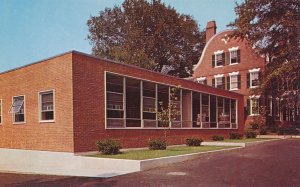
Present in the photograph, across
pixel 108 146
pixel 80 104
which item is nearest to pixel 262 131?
pixel 108 146

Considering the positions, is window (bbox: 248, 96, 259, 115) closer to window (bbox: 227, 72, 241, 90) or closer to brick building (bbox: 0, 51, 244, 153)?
window (bbox: 227, 72, 241, 90)

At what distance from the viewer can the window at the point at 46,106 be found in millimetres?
18734

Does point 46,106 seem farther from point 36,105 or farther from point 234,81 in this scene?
point 234,81

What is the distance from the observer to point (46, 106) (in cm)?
1905

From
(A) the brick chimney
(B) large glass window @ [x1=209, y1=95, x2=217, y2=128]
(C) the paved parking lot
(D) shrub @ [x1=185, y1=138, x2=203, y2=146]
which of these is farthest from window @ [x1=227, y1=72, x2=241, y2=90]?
Answer: (C) the paved parking lot

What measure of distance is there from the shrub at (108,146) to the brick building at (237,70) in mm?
23363

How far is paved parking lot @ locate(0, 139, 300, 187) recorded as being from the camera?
11.5 m

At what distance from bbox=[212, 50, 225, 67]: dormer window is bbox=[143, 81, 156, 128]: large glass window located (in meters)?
23.3

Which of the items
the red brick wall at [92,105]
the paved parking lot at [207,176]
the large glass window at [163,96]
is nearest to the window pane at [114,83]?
the red brick wall at [92,105]

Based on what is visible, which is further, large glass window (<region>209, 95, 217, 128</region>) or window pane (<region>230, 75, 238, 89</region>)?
window pane (<region>230, 75, 238, 89</region>)

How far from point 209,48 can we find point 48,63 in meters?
31.2

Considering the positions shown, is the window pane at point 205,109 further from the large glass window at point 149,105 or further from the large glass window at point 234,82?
the large glass window at point 234,82

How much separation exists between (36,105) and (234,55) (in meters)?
30.0

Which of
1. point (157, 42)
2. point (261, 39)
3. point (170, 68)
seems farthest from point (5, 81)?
point (170, 68)
